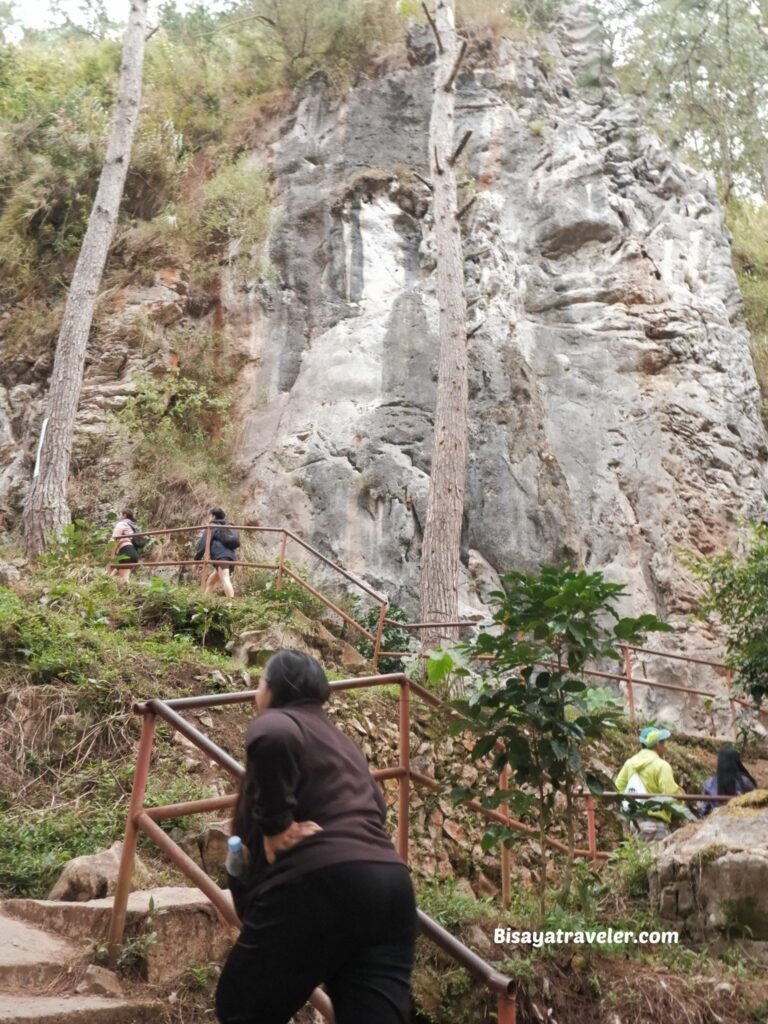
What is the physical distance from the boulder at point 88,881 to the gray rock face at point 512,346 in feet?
28.7

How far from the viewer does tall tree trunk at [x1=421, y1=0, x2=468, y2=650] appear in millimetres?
10656

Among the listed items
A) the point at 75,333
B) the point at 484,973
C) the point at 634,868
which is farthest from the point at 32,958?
the point at 75,333

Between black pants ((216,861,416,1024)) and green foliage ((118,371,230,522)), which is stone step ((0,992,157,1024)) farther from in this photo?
green foliage ((118,371,230,522))

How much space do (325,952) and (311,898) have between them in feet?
0.48

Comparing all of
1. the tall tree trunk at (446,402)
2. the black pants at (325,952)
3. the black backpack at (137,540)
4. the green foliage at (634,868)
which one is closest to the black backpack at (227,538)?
the black backpack at (137,540)

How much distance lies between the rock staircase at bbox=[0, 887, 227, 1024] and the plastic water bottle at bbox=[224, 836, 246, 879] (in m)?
1.04

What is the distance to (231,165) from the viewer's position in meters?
19.3

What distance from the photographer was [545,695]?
15.5ft

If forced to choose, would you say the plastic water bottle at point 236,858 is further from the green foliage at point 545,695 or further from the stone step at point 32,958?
the green foliage at point 545,695

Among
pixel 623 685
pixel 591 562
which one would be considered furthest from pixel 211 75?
pixel 623 685

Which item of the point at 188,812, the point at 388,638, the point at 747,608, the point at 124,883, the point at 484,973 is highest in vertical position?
the point at 388,638

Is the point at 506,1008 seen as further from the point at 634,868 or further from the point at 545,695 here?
the point at 634,868

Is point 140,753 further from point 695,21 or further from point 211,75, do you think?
point 211,75

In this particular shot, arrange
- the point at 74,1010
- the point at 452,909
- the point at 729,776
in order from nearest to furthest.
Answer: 1. the point at 74,1010
2. the point at 452,909
3. the point at 729,776
